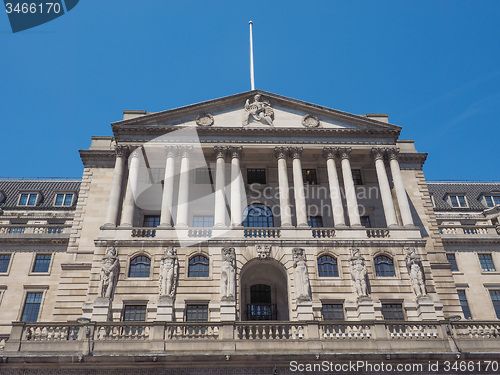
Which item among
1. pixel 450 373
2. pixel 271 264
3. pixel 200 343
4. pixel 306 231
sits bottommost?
pixel 450 373

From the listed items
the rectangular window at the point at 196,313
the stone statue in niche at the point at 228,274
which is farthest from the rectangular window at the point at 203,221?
the rectangular window at the point at 196,313

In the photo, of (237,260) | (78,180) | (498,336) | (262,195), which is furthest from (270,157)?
(78,180)

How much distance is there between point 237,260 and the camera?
36156 mm

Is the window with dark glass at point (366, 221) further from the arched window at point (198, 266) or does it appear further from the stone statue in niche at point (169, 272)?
the stone statue in niche at point (169, 272)

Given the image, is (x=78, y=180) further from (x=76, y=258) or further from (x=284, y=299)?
(x=284, y=299)

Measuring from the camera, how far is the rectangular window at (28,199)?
59.1m

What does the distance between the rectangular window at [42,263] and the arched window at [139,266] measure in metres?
14.4

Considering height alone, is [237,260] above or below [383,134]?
below

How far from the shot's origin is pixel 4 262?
45.8 m

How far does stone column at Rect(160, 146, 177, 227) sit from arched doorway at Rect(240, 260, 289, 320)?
8.41 m

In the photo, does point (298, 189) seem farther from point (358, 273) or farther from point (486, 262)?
point (486, 262)

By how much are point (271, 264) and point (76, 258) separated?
17.7m

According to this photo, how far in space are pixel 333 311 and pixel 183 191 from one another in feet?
55.2

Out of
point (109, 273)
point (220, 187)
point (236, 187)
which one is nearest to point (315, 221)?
point (236, 187)
